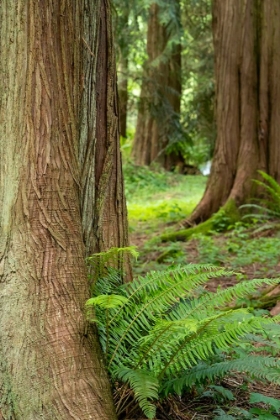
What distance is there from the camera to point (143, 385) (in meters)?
2.36

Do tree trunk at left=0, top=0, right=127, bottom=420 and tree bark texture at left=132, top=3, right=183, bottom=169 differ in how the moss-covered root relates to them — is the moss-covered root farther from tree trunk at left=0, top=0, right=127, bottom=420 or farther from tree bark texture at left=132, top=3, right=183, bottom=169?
tree bark texture at left=132, top=3, right=183, bottom=169

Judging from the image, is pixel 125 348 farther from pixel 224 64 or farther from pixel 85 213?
pixel 224 64

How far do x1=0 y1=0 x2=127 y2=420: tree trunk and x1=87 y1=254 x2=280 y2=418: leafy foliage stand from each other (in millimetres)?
130

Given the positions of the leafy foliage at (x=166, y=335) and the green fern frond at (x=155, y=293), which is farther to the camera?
the green fern frond at (x=155, y=293)

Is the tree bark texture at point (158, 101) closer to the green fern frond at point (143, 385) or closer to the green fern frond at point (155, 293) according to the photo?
the green fern frond at point (155, 293)

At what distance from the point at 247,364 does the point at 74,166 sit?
1.33 metres

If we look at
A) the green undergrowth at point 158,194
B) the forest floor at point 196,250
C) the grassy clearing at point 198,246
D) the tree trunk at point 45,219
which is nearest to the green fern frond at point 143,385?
the tree trunk at point 45,219

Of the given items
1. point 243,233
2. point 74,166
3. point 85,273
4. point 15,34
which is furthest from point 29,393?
point 243,233

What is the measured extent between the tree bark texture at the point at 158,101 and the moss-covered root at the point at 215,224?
9.40 m

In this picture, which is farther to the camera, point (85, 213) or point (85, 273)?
point (85, 213)

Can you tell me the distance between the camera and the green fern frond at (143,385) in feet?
7.55

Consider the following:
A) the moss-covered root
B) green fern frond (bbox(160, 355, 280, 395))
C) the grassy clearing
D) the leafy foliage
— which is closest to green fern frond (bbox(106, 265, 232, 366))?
the leafy foliage

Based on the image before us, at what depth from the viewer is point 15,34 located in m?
2.66

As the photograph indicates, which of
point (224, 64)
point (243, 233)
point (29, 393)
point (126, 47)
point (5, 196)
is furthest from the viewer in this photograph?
point (126, 47)
